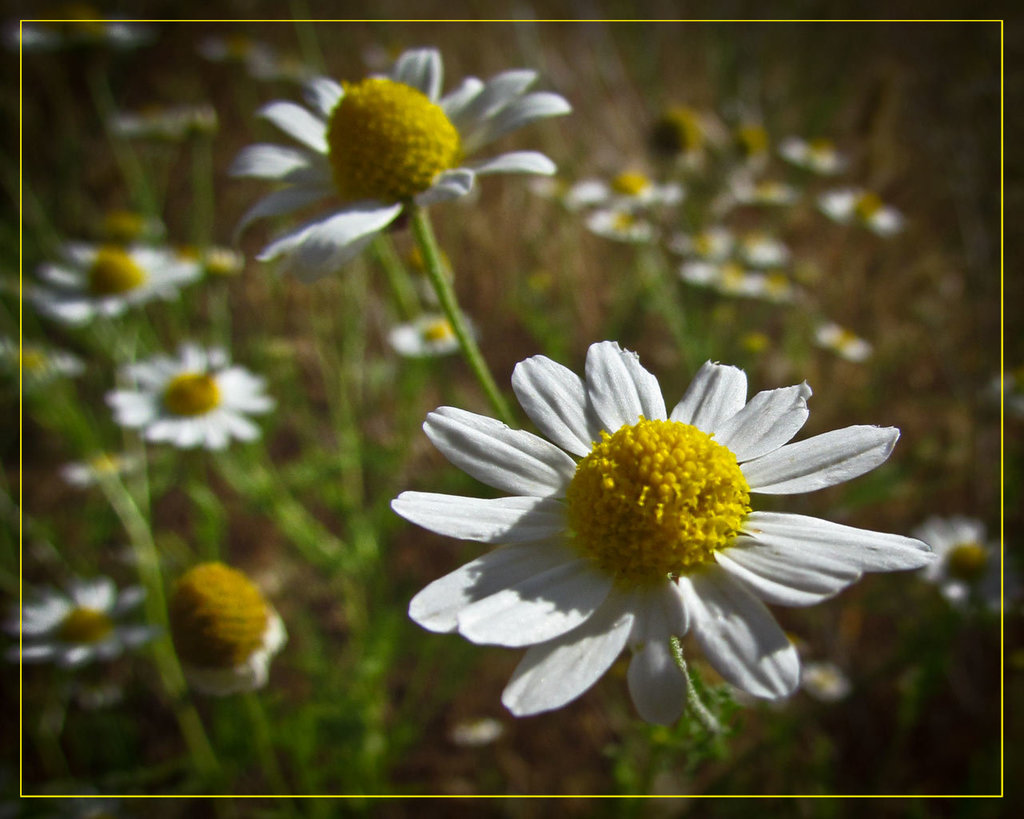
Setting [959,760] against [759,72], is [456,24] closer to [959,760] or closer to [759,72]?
[759,72]

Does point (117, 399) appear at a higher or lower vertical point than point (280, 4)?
lower

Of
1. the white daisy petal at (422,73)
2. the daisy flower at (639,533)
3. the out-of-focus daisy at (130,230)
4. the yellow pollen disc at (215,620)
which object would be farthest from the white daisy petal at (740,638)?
the out-of-focus daisy at (130,230)

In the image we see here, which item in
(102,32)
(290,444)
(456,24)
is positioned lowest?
(290,444)

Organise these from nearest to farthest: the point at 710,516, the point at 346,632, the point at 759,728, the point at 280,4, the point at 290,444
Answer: the point at 710,516 → the point at 759,728 → the point at 346,632 → the point at 290,444 → the point at 280,4

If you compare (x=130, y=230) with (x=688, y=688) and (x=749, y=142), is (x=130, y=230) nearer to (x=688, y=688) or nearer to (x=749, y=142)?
(x=749, y=142)

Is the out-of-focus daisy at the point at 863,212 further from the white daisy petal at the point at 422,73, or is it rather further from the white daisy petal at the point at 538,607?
the white daisy petal at the point at 538,607

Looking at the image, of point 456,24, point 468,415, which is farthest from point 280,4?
point 468,415

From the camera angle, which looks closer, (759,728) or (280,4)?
(759,728)
